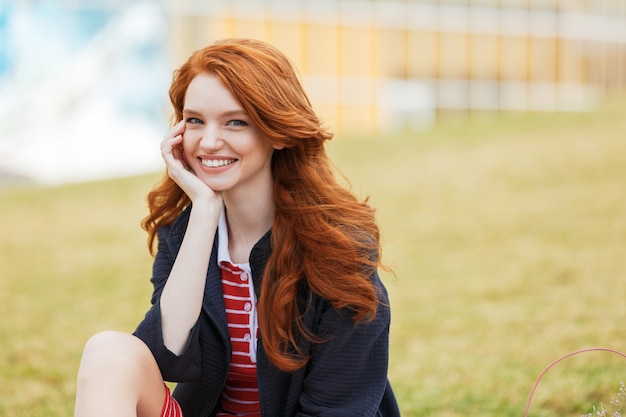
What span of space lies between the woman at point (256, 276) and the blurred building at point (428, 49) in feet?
67.4

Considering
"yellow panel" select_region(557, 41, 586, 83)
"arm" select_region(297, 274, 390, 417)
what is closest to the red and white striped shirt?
"arm" select_region(297, 274, 390, 417)

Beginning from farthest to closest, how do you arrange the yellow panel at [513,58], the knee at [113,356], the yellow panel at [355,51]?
the yellow panel at [513,58] → the yellow panel at [355,51] → the knee at [113,356]

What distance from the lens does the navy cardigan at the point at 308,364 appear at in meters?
2.60

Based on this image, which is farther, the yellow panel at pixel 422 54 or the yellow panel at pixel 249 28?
the yellow panel at pixel 422 54

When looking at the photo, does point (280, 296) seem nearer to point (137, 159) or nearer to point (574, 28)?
point (137, 159)

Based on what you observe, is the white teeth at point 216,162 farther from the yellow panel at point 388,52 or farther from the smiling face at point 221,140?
the yellow panel at point 388,52

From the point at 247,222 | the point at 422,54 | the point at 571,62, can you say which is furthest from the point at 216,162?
the point at 571,62

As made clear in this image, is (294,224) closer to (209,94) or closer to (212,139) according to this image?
(212,139)

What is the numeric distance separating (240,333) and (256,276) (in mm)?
193

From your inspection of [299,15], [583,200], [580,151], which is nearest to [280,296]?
[583,200]

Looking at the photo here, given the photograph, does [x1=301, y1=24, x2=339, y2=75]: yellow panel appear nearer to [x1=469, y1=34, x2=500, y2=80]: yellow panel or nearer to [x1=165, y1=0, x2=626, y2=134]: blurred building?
[x1=165, y1=0, x2=626, y2=134]: blurred building

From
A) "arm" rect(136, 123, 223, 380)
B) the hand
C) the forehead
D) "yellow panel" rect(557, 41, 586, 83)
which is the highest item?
"yellow panel" rect(557, 41, 586, 83)

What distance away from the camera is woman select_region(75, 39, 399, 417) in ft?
8.53

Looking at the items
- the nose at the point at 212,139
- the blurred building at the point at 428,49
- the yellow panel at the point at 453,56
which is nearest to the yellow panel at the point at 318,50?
the blurred building at the point at 428,49
